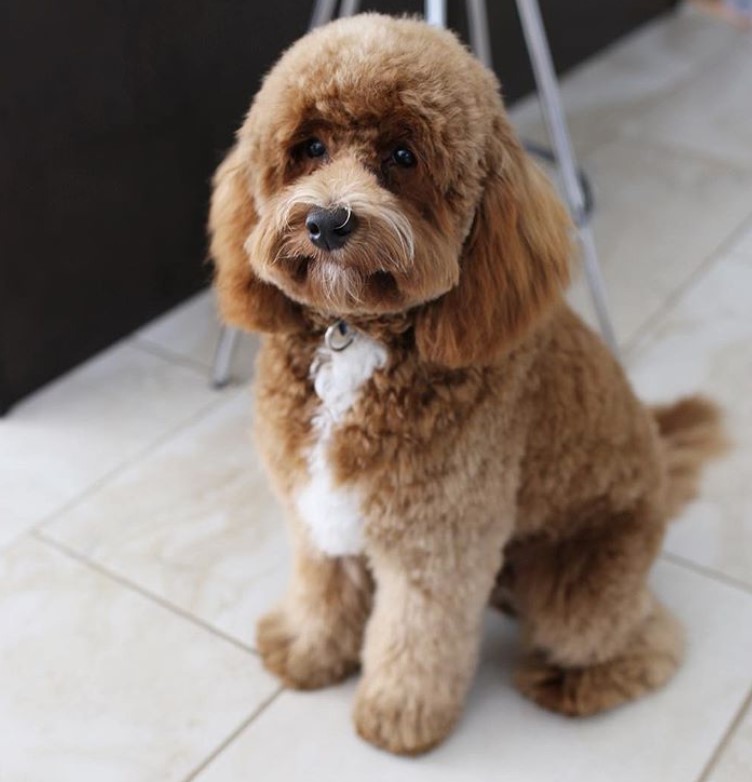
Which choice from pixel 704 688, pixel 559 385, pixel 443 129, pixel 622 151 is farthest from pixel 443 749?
pixel 622 151

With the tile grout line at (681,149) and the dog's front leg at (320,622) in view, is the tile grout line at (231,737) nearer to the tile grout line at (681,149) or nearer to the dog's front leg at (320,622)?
the dog's front leg at (320,622)

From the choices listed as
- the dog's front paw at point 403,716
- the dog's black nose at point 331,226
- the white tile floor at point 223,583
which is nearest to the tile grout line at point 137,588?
the white tile floor at point 223,583

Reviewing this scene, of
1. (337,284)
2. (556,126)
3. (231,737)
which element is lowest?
(231,737)

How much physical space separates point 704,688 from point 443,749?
0.36 meters

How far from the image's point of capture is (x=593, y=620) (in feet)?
4.43

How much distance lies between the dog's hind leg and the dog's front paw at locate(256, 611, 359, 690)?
237mm

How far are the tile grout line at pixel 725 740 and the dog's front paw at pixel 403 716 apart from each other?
0.32 m

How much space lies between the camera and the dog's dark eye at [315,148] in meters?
1.07

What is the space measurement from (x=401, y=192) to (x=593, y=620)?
61 centimetres

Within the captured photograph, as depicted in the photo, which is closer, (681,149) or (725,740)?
(725,740)

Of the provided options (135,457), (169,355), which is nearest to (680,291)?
(169,355)

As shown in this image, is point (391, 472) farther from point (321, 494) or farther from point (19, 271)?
point (19, 271)

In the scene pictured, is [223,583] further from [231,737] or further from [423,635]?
[423,635]

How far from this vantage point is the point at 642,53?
3.34 metres
